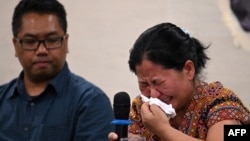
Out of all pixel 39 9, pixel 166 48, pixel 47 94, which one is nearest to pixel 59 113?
pixel 47 94

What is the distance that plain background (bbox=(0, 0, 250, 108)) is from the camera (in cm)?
228

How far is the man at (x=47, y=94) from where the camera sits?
67.2 inches

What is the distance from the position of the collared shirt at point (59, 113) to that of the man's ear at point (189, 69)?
394 millimetres

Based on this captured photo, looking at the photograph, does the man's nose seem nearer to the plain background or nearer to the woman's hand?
the woman's hand

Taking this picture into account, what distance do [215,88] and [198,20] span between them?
82 cm

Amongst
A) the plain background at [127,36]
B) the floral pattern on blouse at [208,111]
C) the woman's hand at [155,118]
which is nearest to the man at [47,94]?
the floral pattern on blouse at [208,111]

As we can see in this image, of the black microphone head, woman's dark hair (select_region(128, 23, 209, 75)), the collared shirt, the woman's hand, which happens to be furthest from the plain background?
the black microphone head

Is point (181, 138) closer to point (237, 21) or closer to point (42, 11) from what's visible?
point (42, 11)

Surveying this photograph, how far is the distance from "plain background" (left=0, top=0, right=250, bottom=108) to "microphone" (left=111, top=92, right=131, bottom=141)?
1.04 m

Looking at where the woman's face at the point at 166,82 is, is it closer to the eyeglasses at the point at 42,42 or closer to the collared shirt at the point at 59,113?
the collared shirt at the point at 59,113

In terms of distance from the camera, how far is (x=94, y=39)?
7.98 feet

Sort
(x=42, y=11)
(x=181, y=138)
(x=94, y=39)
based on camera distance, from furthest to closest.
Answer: (x=94, y=39) → (x=42, y=11) → (x=181, y=138)

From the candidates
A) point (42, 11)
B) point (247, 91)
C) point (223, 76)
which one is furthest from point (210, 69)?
point (42, 11)

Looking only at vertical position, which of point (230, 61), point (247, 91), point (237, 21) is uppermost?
point (237, 21)
